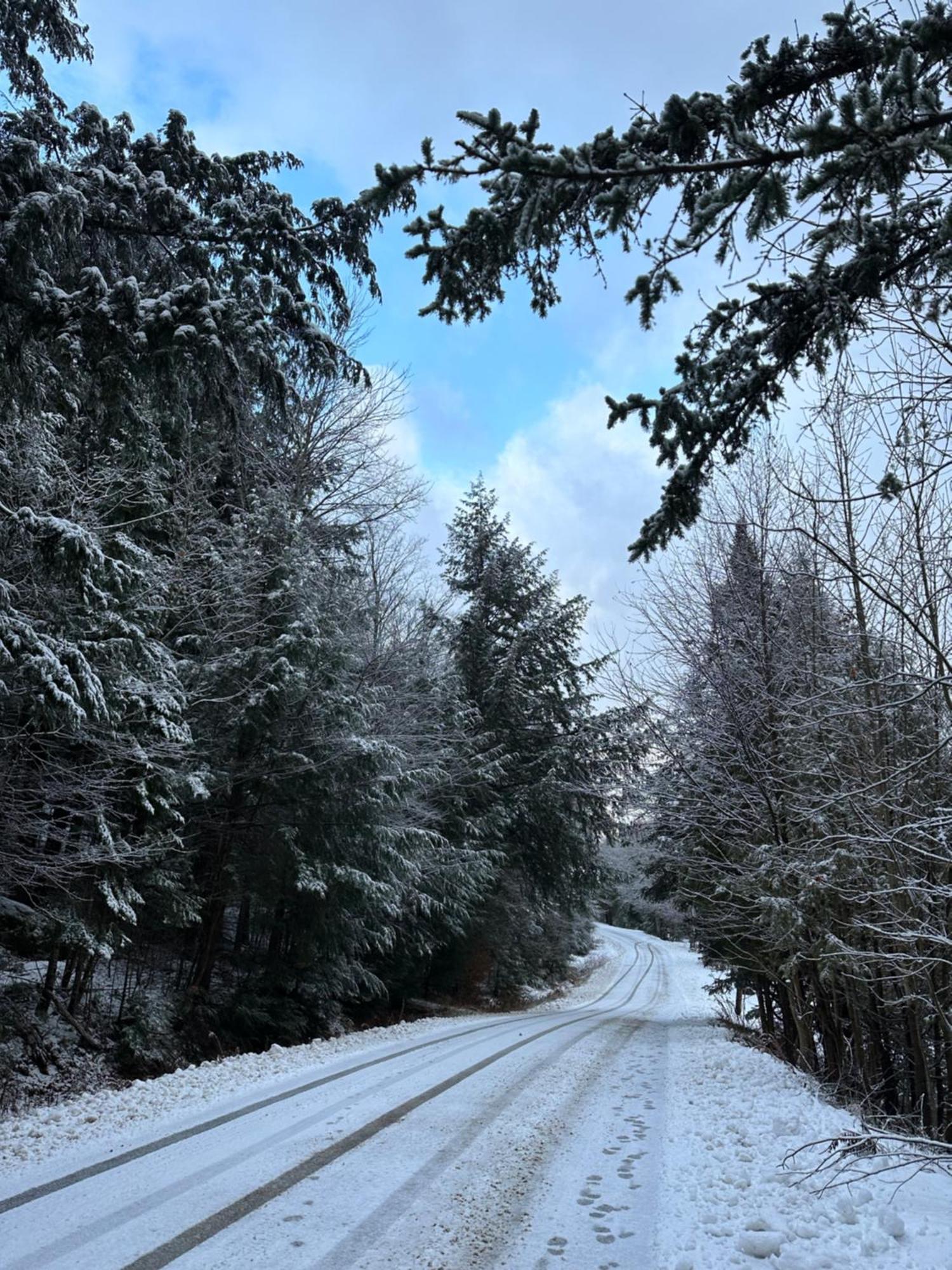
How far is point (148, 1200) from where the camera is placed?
4.41m

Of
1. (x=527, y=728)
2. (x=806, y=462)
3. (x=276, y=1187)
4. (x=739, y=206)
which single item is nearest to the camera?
(x=739, y=206)

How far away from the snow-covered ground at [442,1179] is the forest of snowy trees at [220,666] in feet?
9.37

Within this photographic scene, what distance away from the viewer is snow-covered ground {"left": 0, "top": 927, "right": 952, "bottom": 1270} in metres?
3.86

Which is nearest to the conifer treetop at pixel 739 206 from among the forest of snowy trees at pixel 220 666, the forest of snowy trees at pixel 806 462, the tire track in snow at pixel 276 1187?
the forest of snowy trees at pixel 806 462

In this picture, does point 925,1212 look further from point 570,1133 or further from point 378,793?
point 378,793

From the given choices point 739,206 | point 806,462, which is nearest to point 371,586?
point 806,462

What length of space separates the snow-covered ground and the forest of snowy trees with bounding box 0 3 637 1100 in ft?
9.37

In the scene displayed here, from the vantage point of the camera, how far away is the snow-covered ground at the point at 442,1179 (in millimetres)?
3859

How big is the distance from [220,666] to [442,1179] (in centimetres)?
773

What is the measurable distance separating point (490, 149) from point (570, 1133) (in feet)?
22.1

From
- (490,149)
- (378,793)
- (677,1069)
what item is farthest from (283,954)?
(490,149)

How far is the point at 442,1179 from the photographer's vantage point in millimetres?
4930

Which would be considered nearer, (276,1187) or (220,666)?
(276,1187)

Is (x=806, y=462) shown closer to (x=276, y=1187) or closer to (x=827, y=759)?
(x=827, y=759)
